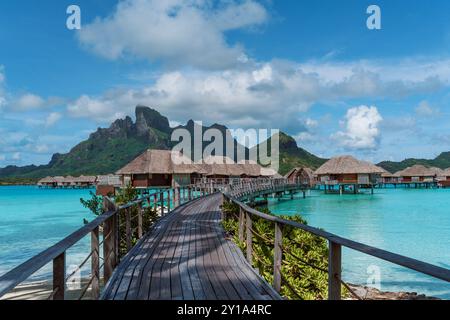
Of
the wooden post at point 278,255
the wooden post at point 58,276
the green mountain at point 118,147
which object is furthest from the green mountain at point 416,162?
the wooden post at point 58,276

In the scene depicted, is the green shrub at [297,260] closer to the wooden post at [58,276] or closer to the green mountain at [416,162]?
the wooden post at [58,276]

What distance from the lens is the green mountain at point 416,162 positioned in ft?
415

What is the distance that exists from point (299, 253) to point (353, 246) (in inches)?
208

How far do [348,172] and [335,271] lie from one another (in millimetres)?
50690

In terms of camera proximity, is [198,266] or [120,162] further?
[120,162]

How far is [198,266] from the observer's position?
5277 millimetres

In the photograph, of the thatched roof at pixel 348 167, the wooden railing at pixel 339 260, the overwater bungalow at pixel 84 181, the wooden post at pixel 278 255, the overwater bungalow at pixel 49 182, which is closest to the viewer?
the wooden railing at pixel 339 260

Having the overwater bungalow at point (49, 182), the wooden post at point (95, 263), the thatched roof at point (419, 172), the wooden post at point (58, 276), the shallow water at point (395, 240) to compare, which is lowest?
the shallow water at point (395, 240)

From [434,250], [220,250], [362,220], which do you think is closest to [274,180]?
[362,220]

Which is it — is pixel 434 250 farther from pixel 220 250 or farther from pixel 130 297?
pixel 130 297

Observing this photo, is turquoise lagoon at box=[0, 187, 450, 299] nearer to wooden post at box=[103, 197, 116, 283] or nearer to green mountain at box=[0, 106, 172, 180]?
wooden post at box=[103, 197, 116, 283]

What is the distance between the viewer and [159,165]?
37.1 meters
